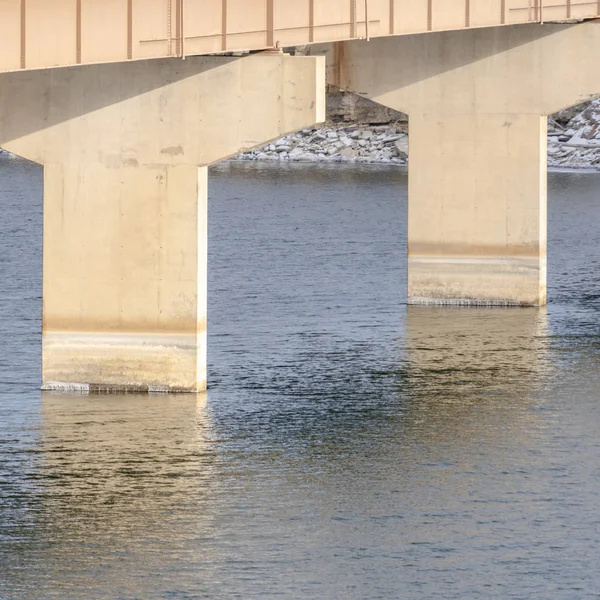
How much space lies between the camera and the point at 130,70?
108 ft

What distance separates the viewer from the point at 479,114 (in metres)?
45.0

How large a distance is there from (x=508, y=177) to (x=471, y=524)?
67.2 ft

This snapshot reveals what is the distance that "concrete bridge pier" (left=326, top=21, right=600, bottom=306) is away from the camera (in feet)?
147

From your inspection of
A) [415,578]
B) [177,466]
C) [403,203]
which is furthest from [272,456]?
[403,203]

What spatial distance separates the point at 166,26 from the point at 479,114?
1432 centimetres

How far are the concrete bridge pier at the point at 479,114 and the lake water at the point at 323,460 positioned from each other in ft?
6.27

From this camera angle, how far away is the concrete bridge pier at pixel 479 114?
1769 inches

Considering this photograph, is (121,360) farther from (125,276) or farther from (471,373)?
(471,373)

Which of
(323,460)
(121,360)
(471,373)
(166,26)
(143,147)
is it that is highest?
(166,26)

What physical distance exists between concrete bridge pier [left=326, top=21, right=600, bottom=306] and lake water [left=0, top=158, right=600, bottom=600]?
1.91 meters

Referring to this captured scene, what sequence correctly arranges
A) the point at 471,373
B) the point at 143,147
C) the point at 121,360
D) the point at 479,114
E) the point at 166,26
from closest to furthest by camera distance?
the point at 166,26 < the point at 143,147 < the point at 121,360 < the point at 471,373 < the point at 479,114

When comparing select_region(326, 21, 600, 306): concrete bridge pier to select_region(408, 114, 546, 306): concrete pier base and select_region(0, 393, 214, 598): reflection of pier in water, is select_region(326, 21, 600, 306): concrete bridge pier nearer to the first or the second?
select_region(408, 114, 546, 306): concrete pier base

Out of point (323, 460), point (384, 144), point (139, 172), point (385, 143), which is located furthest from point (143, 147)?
point (385, 143)

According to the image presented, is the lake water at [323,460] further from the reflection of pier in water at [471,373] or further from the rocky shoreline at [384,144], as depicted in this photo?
the rocky shoreline at [384,144]
